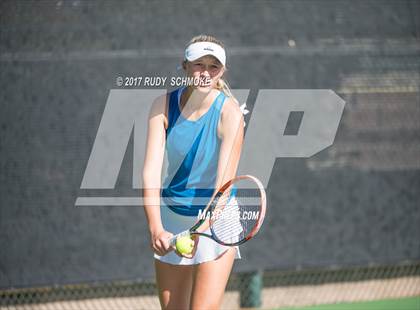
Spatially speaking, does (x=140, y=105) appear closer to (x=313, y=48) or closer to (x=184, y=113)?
(x=313, y=48)

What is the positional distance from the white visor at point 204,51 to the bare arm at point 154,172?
0.25m

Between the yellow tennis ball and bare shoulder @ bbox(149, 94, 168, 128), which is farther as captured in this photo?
bare shoulder @ bbox(149, 94, 168, 128)

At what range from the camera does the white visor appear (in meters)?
3.40

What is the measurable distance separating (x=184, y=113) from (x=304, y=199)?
2.18 m

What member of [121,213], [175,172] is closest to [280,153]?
[121,213]

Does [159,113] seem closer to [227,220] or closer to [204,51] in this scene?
[204,51]

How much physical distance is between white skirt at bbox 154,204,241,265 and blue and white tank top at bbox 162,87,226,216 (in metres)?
0.03

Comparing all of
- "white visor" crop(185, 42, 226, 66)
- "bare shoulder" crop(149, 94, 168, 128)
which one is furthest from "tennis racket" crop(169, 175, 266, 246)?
"white visor" crop(185, 42, 226, 66)

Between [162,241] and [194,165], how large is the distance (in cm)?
40

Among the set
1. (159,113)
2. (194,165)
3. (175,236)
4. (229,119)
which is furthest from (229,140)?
(175,236)

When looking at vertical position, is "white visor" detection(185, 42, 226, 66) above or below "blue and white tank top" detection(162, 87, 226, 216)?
above

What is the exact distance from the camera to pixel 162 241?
323cm

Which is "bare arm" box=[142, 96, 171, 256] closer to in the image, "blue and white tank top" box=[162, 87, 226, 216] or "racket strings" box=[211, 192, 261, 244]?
"blue and white tank top" box=[162, 87, 226, 216]

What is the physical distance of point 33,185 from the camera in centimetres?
494
